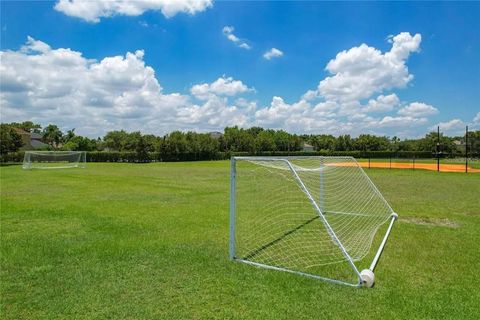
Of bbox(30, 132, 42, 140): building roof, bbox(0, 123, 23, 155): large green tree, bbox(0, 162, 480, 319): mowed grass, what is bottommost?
bbox(0, 162, 480, 319): mowed grass

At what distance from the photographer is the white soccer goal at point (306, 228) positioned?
5.01 m

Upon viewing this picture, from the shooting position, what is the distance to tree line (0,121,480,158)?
56888 mm

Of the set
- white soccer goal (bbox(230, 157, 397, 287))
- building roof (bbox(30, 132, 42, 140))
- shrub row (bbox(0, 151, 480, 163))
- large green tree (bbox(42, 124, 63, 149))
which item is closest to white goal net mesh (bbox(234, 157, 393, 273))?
white soccer goal (bbox(230, 157, 397, 287))

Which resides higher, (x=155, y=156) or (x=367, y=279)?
(x=155, y=156)

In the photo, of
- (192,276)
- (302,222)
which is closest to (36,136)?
(302,222)

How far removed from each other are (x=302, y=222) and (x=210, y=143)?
5578 cm

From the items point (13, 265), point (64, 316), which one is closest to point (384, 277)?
point (64, 316)

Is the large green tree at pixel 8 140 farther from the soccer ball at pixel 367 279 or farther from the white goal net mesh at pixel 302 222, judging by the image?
the soccer ball at pixel 367 279

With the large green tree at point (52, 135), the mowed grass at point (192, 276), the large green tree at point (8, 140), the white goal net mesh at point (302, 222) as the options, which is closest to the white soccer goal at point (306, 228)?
the white goal net mesh at point (302, 222)

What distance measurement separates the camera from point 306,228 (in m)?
7.64

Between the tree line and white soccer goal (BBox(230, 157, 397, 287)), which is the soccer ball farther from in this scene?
the tree line

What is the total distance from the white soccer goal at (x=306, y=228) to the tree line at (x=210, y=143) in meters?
42.1

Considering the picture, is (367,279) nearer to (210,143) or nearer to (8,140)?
(8,140)

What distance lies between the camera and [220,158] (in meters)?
65.3
